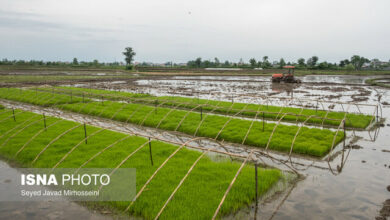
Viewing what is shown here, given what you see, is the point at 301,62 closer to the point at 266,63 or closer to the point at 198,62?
the point at 266,63

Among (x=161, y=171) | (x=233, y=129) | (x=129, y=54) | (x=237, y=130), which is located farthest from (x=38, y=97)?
(x=129, y=54)

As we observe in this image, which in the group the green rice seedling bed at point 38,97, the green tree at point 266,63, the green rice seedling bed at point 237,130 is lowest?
the green rice seedling bed at point 237,130

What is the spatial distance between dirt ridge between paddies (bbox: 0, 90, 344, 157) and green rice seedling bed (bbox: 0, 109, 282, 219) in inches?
74.1

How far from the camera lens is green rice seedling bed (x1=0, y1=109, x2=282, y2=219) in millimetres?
5320

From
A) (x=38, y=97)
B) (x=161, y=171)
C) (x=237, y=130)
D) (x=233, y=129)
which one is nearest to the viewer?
(x=161, y=171)

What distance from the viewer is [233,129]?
10.7 m

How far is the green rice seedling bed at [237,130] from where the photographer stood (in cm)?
897

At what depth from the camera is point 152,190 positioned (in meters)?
5.85

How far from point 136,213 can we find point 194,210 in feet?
3.80

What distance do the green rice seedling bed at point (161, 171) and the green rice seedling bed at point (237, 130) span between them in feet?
6.52

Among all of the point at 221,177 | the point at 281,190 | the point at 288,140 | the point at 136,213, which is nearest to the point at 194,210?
the point at 136,213

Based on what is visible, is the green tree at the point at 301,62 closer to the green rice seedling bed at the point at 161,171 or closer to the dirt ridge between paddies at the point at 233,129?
the dirt ridge between paddies at the point at 233,129

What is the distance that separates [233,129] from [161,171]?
15.3ft

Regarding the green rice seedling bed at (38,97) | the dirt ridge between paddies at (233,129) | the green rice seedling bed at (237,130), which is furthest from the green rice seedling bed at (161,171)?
the green rice seedling bed at (38,97)
